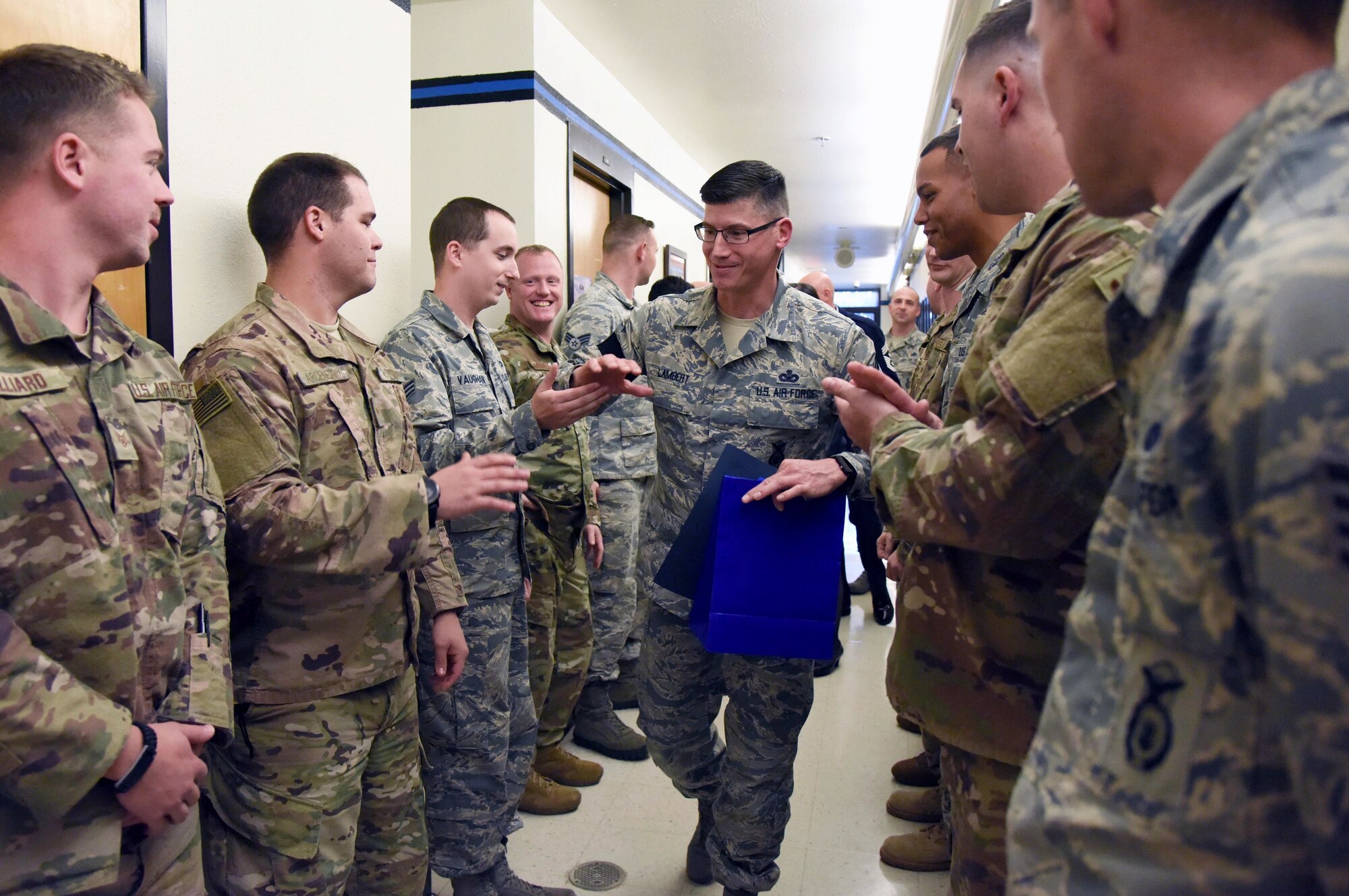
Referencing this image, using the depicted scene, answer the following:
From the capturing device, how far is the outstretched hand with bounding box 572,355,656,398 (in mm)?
1924

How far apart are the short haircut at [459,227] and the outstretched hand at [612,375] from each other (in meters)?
0.86

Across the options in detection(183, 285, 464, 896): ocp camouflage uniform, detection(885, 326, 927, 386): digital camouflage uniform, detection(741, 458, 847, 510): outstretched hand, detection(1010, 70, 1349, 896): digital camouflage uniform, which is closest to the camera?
detection(1010, 70, 1349, 896): digital camouflage uniform

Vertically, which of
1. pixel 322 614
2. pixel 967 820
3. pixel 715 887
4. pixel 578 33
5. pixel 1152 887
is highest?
pixel 578 33

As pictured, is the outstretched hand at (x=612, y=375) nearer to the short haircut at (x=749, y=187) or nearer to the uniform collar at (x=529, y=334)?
the short haircut at (x=749, y=187)

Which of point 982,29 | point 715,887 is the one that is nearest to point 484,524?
point 715,887

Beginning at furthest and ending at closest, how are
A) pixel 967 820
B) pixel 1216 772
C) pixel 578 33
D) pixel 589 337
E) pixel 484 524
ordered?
pixel 578 33, pixel 589 337, pixel 484 524, pixel 967 820, pixel 1216 772

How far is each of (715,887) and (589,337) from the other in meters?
2.25

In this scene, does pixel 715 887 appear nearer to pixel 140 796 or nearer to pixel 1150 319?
pixel 140 796

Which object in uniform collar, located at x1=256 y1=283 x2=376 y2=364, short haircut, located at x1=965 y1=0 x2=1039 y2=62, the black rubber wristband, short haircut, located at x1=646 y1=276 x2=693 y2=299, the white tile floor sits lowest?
the white tile floor

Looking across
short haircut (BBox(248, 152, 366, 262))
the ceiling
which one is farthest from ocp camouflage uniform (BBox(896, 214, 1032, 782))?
the ceiling

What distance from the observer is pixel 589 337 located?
371 centimetres

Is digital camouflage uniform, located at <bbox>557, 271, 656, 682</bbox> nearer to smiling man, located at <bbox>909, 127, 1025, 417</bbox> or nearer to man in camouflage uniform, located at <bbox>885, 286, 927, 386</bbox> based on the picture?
smiling man, located at <bbox>909, 127, 1025, 417</bbox>

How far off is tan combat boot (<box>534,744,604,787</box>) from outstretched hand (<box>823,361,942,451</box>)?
1.91 metres

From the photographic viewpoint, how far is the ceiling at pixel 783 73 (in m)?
4.35
